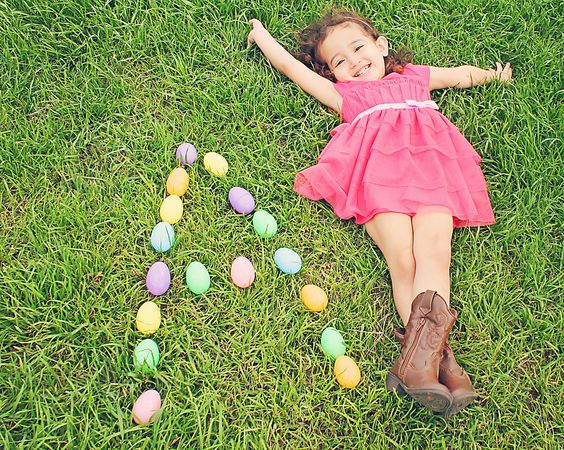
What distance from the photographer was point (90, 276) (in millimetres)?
2061

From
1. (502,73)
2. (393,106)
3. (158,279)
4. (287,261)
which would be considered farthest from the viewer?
(502,73)

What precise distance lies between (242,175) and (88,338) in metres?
0.88

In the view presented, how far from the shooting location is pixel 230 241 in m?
2.19

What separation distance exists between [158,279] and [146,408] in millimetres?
454

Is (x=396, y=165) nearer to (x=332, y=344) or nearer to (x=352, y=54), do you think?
(x=352, y=54)

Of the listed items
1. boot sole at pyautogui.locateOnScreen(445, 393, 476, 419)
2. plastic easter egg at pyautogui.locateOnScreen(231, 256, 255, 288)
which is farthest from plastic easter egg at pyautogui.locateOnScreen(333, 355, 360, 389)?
plastic easter egg at pyautogui.locateOnScreen(231, 256, 255, 288)

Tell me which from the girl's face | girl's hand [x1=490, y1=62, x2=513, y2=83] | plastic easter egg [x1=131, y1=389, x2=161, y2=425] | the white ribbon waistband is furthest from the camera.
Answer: girl's hand [x1=490, y1=62, x2=513, y2=83]

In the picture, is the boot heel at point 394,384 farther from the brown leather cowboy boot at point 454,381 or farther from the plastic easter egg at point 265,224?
the plastic easter egg at point 265,224

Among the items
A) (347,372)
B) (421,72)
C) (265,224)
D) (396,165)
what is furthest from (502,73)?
(347,372)

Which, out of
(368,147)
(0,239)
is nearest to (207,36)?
(368,147)

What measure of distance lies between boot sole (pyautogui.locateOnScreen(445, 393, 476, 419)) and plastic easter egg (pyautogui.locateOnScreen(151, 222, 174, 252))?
114 cm

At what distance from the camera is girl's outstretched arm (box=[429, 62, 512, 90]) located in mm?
2570

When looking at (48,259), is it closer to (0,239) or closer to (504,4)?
(0,239)

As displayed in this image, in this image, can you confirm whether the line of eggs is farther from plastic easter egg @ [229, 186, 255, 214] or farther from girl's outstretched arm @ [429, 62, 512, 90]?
girl's outstretched arm @ [429, 62, 512, 90]
